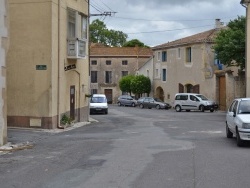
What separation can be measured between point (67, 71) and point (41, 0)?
4402 millimetres

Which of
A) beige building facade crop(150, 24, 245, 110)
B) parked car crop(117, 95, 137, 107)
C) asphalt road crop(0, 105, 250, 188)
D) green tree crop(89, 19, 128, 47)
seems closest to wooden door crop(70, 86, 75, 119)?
asphalt road crop(0, 105, 250, 188)

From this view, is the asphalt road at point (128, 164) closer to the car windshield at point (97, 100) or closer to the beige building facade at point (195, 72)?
the car windshield at point (97, 100)

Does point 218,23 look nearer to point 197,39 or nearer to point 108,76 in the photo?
point 197,39

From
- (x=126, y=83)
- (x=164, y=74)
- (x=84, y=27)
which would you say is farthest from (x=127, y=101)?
(x=84, y=27)

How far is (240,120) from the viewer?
1511cm

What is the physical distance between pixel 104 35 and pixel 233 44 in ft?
213

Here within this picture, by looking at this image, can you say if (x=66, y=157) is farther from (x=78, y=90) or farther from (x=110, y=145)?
(x=78, y=90)

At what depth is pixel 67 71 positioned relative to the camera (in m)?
25.8

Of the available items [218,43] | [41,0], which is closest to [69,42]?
[41,0]

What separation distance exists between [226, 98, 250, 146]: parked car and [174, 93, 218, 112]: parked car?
92.5ft

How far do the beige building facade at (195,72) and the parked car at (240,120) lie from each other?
26.1 m

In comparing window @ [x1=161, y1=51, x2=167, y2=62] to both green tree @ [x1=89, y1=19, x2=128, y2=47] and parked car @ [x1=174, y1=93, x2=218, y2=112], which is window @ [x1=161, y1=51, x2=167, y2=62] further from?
green tree @ [x1=89, y1=19, x2=128, y2=47]

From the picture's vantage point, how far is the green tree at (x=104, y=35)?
98.4m

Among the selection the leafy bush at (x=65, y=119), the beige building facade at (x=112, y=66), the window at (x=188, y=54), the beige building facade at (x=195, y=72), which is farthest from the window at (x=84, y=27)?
the beige building facade at (x=112, y=66)
